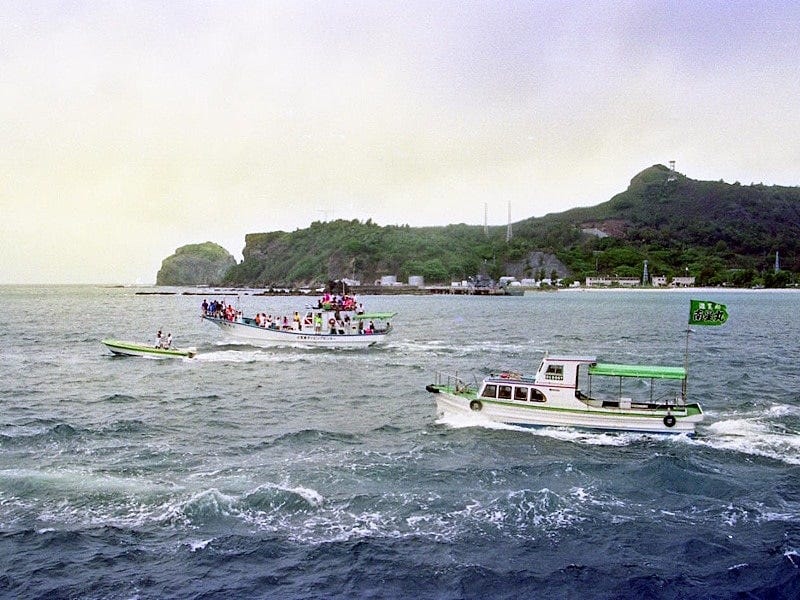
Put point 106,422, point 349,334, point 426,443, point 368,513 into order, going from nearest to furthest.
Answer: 1. point 368,513
2. point 426,443
3. point 106,422
4. point 349,334

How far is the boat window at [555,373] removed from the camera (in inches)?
1332

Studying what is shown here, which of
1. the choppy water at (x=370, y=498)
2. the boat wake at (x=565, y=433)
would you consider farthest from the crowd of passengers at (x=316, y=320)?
the boat wake at (x=565, y=433)

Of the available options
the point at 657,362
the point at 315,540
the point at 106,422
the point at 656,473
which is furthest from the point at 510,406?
the point at 657,362

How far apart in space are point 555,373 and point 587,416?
2650mm

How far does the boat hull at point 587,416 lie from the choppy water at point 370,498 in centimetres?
66

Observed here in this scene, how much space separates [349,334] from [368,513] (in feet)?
153

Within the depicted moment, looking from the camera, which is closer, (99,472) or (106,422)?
(99,472)

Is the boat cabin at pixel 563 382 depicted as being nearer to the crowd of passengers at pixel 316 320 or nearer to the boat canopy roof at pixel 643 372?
the boat canopy roof at pixel 643 372

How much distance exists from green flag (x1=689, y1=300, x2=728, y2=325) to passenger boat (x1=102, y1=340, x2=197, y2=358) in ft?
143

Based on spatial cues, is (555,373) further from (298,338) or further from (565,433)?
(298,338)

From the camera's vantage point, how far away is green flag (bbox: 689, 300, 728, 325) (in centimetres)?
3419

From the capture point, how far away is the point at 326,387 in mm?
47719

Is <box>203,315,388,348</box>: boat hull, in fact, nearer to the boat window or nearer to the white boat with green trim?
the white boat with green trim

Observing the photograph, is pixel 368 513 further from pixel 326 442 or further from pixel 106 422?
pixel 106 422
